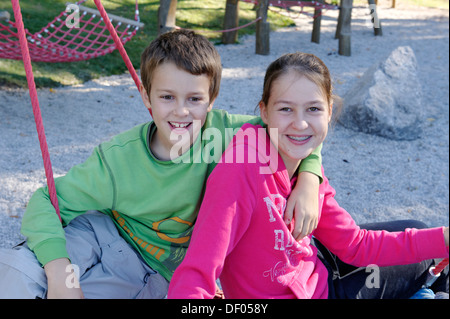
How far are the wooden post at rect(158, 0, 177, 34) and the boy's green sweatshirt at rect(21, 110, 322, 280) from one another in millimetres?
2622

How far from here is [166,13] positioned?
13.0 feet

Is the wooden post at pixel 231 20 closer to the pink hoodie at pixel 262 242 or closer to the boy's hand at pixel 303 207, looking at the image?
the pink hoodie at pixel 262 242

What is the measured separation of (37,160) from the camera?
291 centimetres

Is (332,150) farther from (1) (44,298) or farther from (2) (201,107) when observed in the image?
(1) (44,298)

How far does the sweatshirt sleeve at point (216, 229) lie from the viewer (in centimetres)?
115

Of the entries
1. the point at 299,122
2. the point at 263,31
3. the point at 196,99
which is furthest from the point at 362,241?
the point at 263,31

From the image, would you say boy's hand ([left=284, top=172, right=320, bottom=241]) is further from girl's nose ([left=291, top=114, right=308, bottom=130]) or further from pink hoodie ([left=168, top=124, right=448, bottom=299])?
girl's nose ([left=291, top=114, right=308, bottom=130])

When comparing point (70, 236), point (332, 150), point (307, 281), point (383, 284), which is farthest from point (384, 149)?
point (70, 236)

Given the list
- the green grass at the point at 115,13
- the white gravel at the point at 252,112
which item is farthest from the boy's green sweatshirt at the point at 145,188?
the green grass at the point at 115,13

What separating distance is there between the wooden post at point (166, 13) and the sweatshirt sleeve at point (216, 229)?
2.93 meters

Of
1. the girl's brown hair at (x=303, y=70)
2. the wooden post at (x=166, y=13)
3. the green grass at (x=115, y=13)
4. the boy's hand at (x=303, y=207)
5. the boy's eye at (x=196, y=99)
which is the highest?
the girl's brown hair at (x=303, y=70)

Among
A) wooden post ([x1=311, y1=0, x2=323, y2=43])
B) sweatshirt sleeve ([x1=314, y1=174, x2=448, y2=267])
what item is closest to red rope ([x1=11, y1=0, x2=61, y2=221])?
sweatshirt sleeve ([x1=314, y1=174, x2=448, y2=267])

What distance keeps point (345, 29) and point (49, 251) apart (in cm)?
506
